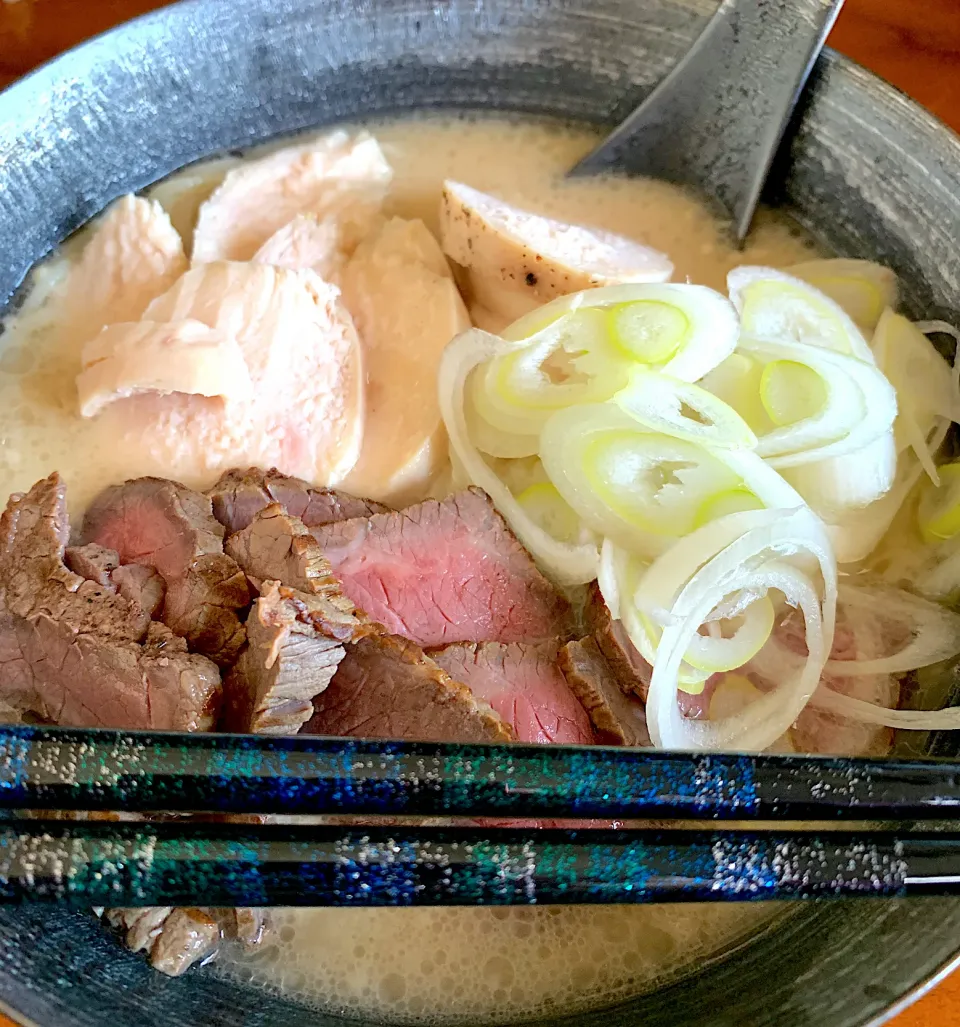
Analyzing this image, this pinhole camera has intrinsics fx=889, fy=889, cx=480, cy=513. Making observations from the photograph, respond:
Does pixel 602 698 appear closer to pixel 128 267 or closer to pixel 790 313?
pixel 790 313

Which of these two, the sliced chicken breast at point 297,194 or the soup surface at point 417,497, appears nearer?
the soup surface at point 417,497

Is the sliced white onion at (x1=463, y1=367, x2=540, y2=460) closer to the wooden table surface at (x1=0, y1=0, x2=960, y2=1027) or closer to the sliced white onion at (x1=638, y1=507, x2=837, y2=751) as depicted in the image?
the sliced white onion at (x1=638, y1=507, x2=837, y2=751)

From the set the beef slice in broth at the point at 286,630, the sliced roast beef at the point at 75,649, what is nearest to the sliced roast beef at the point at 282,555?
the beef slice in broth at the point at 286,630

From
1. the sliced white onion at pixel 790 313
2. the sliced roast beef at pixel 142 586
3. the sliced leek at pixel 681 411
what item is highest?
the sliced white onion at pixel 790 313

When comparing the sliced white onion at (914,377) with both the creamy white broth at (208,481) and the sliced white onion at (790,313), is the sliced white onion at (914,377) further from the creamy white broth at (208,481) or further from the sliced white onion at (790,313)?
the creamy white broth at (208,481)

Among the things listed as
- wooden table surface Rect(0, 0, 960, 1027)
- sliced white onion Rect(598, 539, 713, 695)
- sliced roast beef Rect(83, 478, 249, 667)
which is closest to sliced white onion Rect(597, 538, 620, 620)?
sliced white onion Rect(598, 539, 713, 695)

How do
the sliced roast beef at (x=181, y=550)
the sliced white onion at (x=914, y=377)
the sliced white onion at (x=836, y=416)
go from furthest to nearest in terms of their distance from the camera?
the sliced white onion at (x=914, y=377)
the sliced white onion at (x=836, y=416)
the sliced roast beef at (x=181, y=550)
